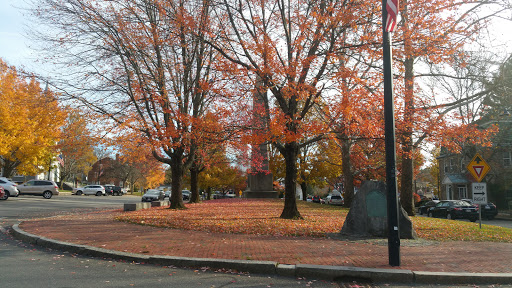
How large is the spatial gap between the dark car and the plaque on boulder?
700 inches

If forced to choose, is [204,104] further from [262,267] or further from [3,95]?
[3,95]

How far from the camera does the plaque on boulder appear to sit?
959cm

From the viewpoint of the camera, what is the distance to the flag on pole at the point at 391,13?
671 cm

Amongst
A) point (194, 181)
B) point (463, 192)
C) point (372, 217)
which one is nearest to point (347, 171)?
point (194, 181)

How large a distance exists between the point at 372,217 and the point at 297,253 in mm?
3407

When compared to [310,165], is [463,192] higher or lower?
lower

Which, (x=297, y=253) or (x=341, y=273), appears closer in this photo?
(x=341, y=273)

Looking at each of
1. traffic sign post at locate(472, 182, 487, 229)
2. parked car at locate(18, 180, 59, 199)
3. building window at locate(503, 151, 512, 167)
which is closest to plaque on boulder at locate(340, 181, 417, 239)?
traffic sign post at locate(472, 182, 487, 229)

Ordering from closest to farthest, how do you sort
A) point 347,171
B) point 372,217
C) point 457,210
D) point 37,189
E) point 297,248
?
point 297,248 → point 372,217 → point 457,210 → point 347,171 → point 37,189

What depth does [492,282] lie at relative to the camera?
599cm

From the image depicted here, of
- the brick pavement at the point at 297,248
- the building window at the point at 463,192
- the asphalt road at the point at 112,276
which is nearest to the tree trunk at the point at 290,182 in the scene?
the brick pavement at the point at 297,248

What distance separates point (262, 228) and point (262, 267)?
182 inches

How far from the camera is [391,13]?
6.73 meters

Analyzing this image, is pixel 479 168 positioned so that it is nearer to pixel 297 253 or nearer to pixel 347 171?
pixel 297 253
